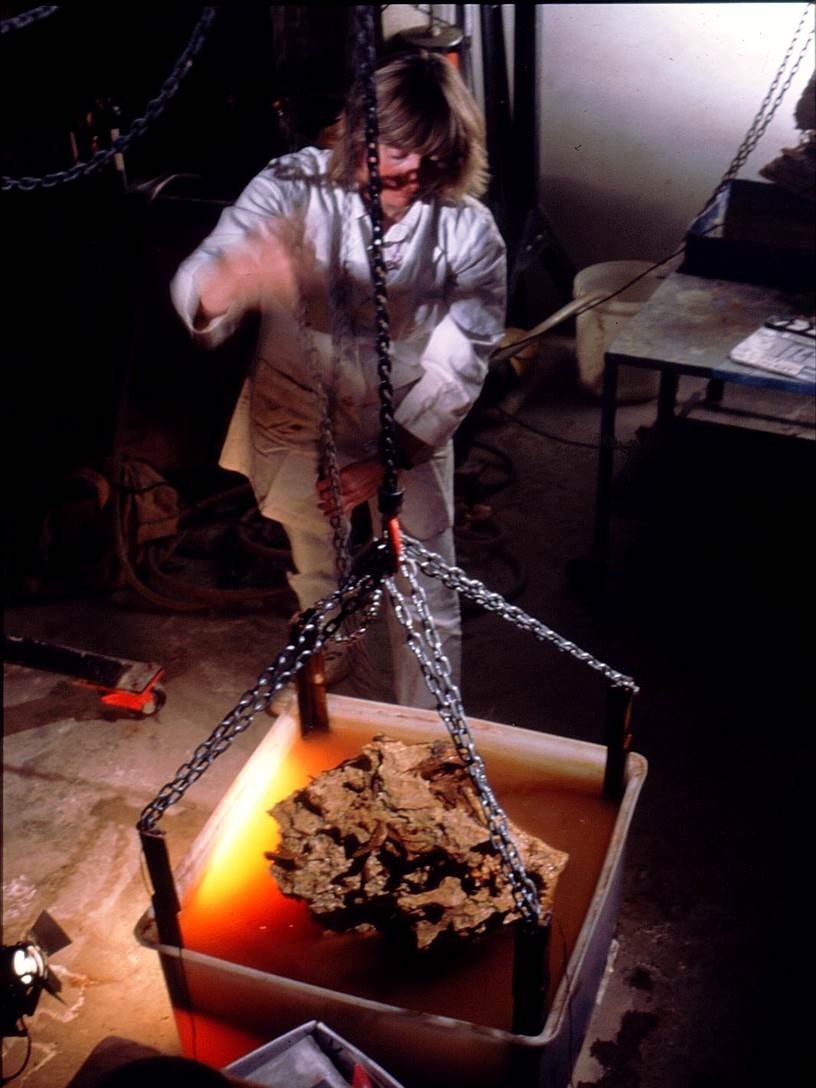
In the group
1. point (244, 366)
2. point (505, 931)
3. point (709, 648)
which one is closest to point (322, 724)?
point (505, 931)

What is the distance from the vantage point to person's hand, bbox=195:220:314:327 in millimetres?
2492

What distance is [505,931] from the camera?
6.70 ft

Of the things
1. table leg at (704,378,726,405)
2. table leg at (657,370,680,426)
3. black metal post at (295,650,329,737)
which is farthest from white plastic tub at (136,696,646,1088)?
table leg at (704,378,726,405)

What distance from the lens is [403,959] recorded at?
2018 millimetres

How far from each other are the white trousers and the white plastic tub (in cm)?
95

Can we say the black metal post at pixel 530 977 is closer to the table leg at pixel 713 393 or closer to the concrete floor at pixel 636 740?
the concrete floor at pixel 636 740

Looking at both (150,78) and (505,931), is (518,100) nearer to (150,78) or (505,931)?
(150,78)

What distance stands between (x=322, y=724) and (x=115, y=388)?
294 centimetres

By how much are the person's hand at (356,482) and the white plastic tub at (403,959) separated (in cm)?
84

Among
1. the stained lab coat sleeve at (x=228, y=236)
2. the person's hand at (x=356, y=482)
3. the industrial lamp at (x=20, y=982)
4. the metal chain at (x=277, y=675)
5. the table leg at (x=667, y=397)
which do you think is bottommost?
the industrial lamp at (x=20, y=982)

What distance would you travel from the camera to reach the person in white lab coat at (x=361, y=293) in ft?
8.15

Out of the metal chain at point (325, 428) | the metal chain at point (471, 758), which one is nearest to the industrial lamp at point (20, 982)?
the metal chain at point (325, 428)

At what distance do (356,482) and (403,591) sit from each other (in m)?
0.52

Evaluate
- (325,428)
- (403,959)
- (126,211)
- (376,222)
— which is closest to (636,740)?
(325,428)
